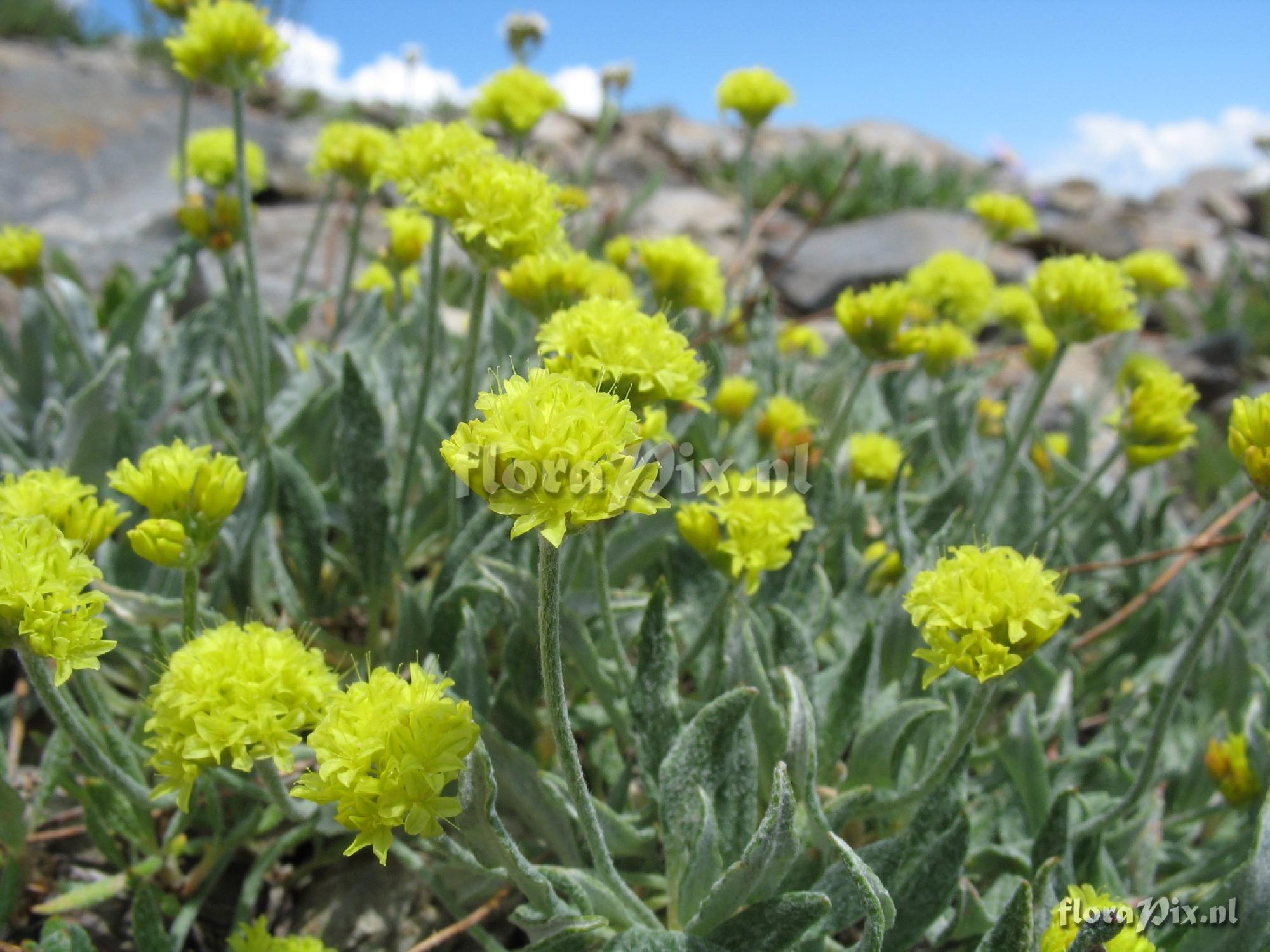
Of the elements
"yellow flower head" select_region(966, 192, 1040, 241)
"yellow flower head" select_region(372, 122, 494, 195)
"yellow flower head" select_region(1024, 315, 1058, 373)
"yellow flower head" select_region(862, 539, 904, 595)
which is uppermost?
"yellow flower head" select_region(966, 192, 1040, 241)

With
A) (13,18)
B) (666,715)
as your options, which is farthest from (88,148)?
(13,18)

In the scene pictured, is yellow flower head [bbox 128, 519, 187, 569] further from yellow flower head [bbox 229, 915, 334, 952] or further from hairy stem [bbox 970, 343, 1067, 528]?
hairy stem [bbox 970, 343, 1067, 528]

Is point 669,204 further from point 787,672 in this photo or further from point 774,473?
point 787,672

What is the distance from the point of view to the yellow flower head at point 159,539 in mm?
1593

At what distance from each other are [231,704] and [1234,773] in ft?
6.60

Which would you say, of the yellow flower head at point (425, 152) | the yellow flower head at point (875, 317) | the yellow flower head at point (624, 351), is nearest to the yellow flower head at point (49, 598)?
the yellow flower head at point (624, 351)

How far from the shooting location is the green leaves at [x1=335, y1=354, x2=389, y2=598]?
2244mm

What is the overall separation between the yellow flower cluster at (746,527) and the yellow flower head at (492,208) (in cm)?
62

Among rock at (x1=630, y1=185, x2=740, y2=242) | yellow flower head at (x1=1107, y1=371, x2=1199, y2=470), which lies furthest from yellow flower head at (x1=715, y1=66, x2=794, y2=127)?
rock at (x1=630, y1=185, x2=740, y2=242)

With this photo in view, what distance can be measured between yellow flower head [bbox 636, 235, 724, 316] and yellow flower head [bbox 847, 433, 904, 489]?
585 millimetres

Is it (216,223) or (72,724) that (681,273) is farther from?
(72,724)

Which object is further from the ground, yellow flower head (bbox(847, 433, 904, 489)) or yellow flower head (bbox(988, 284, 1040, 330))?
yellow flower head (bbox(988, 284, 1040, 330))

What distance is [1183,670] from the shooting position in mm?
1606

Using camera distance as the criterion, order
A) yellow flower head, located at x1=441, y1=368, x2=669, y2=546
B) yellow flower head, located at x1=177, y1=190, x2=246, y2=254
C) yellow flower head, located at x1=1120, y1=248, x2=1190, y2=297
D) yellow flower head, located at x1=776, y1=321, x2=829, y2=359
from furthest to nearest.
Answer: yellow flower head, located at x1=776, y1=321, x2=829, y2=359 → yellow flower head, located at x1=1120, y1=248, x2=1190, y2=297 → yellow flower head, located at x1=177, y1=190, x2=246, y2=254 → yellow flower head, located at x1=441, y1=368, x2=669, y2=546
